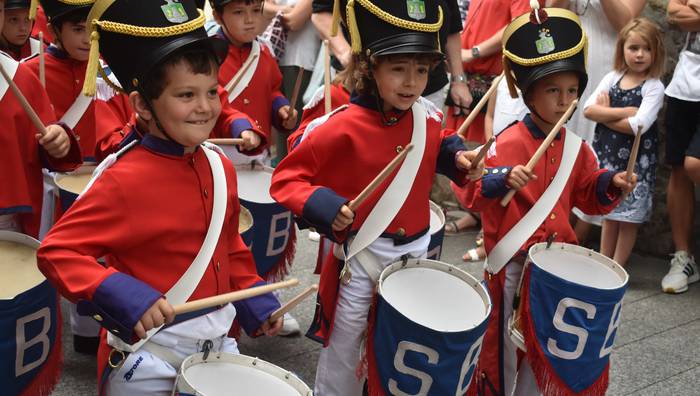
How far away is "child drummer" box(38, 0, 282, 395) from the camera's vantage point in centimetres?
205

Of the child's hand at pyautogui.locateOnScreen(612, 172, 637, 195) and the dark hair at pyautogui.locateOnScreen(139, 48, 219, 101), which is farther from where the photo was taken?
the child's hand at pyautogui.locateOnScreen(612, 172, 637, 195)

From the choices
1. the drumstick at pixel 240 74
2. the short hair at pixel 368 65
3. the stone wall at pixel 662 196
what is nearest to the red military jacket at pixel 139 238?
the short hair at pixel 368 65

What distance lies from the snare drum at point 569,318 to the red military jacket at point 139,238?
106 cm

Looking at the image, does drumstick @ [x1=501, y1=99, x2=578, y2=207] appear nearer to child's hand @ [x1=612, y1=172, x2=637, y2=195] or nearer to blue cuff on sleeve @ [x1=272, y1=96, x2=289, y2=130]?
child's hand @ [x1=612, y1=172, x2=637, y2=195]

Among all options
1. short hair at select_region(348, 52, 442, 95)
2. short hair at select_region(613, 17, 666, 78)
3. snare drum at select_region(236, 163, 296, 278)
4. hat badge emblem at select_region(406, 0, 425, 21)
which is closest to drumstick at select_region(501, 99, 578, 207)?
short hair at select_region(348, 52, 442, 95)

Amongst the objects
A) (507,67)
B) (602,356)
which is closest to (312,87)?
(507,67)

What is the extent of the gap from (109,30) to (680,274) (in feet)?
13.6

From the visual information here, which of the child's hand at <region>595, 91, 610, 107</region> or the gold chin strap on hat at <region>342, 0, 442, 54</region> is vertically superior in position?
the gold chin strap on hat at <region>342, 0, 442, 54</region>

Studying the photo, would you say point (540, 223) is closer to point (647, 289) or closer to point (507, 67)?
point (507, 67)

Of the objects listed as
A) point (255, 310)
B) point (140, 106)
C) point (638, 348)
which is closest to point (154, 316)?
point (255, 310)

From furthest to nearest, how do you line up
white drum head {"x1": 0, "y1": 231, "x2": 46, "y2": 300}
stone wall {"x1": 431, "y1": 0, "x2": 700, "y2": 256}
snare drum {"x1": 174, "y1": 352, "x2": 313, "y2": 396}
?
stone wall {"x1": 431, "y1": 0, "x2": 700, "y2": 256} → white drum head {"x1": 0, "y1": 231, "x2": 46, "y2": 300} → snare drum {"x1": 174, "y1": 352, "x2": 313, "y2": 396}

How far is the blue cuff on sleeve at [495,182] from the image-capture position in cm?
314

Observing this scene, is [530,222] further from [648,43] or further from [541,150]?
[648,43]

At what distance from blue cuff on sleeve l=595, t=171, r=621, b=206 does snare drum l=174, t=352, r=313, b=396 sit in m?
1.80
